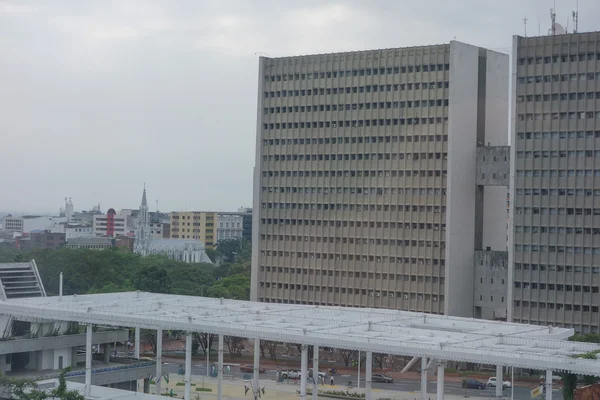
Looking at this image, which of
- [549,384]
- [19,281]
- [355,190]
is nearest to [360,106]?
[355,190]

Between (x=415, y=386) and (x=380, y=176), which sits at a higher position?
(x=380, y=176)

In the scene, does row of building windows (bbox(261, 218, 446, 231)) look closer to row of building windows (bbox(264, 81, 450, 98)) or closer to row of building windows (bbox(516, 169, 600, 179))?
row of building windows (bbox(516, 169, 600, 179))

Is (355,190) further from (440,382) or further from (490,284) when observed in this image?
(440,382)

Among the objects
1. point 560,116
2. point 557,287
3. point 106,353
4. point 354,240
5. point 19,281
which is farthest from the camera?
point 354,240

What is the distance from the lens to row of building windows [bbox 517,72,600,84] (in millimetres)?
124438

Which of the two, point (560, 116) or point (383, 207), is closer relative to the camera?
point (560, 116)

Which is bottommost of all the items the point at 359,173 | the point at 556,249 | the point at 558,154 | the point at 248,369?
the point at 248,369

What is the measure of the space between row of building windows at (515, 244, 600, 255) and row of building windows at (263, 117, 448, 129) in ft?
65.8

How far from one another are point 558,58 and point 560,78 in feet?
8.48

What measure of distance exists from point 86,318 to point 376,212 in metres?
70.0

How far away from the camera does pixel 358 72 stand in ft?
470

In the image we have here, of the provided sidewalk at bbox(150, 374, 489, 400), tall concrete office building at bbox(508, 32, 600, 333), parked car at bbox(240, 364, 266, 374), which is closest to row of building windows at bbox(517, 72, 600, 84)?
tall concrete office building at bbox(508, 32, 600, 333)

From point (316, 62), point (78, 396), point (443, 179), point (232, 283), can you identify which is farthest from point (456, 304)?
point (78, 396)

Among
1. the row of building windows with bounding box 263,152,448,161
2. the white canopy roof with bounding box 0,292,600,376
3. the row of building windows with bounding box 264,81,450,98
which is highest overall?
the row of building windows with bounding box 264,81,450,98
